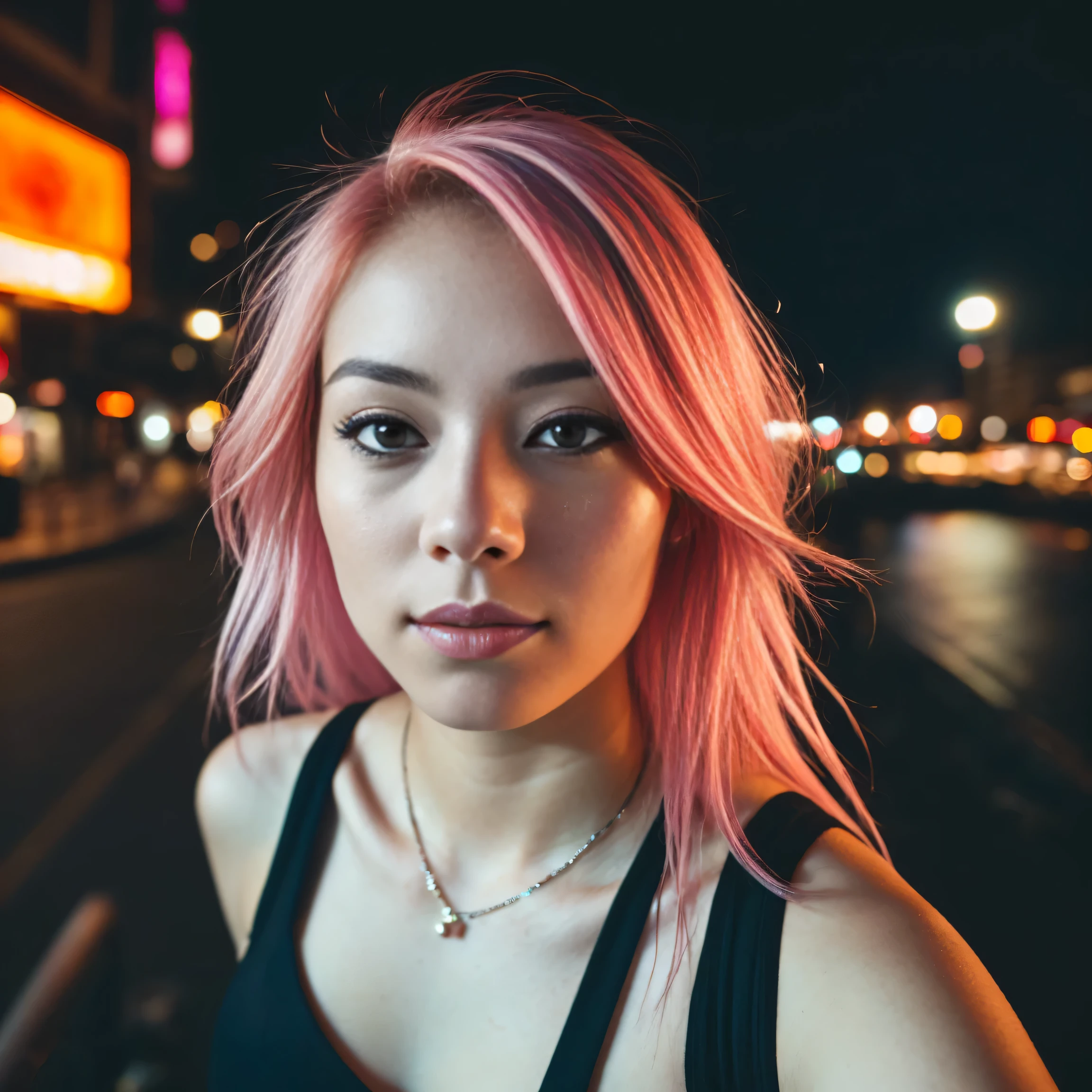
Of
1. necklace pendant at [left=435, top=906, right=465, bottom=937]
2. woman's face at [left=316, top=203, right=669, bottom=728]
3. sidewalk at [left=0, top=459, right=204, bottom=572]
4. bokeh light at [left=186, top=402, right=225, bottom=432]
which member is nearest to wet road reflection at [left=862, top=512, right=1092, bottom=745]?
woman's face at [left=316, top=203, right=669, bottom=728]

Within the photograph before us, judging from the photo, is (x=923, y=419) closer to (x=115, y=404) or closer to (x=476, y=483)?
(x=476, y=483)

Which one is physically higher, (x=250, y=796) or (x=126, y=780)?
(x=250, y=796)

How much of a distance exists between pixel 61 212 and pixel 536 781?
1.13 metres

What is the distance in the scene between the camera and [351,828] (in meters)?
0.87

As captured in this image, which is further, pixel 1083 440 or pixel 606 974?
pixel 1083 440

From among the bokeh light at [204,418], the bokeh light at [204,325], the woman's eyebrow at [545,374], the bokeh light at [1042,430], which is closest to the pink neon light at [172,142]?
the bokeh light at [204,325]

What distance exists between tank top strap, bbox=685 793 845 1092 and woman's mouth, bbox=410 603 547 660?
10.6 inches

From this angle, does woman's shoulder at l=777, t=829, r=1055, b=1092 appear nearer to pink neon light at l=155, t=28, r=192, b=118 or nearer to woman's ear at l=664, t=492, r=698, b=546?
woman's ear at l=664, t=492, r=698, b=546

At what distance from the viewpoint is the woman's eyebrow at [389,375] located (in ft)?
1.92

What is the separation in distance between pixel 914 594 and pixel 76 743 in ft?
4.10

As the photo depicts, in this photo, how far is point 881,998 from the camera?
53 cm

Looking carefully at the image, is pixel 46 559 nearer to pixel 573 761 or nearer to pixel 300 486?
pixel 300 486

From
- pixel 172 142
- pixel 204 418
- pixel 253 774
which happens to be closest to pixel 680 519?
pixel 253 774

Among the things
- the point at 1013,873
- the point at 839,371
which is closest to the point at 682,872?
the point at 1013,873
